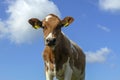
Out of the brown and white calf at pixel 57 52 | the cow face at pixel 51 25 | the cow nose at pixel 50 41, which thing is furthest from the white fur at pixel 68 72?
the cow nose at pixel 50 41

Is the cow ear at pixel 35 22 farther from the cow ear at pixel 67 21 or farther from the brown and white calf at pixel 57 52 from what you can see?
the cow ear at pixel 67 21

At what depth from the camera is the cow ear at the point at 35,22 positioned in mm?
26562

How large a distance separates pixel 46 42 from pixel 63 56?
191cm

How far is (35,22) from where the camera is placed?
1052 inches

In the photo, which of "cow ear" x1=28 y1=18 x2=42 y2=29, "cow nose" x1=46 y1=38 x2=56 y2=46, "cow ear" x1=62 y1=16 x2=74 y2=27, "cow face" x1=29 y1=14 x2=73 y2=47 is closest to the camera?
"cow nose" x1=46 y1=38 x2=56 y2=46

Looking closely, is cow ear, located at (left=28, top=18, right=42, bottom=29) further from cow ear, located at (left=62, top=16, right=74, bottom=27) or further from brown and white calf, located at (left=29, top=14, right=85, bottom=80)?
→ cow ear, located at (left=62, top=16, right=74, bottom=27)

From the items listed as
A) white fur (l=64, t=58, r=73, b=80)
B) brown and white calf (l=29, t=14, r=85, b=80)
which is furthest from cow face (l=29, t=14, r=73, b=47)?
white fur (l=64, t=58, r=73, b=80)

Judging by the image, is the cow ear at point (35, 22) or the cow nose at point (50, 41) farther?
the cow ear at point (35, 22)

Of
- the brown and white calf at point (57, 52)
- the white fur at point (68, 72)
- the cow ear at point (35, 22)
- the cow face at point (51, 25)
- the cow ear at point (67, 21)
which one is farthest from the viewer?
the white fur at point (68, 72)

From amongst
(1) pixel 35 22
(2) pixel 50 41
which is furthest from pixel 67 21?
(2) pixel 50 41

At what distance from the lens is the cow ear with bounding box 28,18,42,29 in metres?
26.6

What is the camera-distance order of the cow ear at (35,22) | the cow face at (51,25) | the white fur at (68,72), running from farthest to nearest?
the white fur at (68,72) → the cow ear at (35,22) → the cow face at (51,25)

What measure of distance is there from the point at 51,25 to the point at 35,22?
1108 millimetres

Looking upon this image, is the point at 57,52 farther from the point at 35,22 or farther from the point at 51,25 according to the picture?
the point at 35,22
